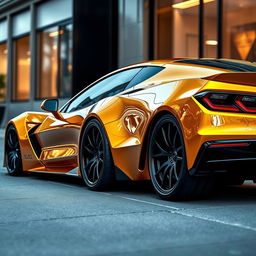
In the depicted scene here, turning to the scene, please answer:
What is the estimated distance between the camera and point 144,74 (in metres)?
6.30

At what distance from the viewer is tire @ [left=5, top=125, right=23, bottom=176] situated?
823cm

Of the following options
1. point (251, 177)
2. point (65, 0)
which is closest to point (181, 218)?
point (251, 177)

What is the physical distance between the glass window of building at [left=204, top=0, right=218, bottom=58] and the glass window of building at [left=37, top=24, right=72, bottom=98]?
7753 mm

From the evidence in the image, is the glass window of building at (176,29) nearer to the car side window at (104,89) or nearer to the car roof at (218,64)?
the car side window at (104,89)

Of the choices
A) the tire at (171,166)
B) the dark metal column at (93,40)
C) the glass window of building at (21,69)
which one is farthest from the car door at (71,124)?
the glass window of building at (21,69)

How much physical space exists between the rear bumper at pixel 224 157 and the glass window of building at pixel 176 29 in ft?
40.0

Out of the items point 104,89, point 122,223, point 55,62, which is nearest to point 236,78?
point 122,223

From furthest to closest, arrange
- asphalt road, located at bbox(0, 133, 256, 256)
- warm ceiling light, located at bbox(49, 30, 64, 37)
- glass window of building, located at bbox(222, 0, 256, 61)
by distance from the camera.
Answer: warm ceiling light, located at bbox(49, 30, 64, 37)
glass window of building, located at bbox(222, 0, 256, 61)
asphalt road, located at bbox(0, 133, 256, 256)

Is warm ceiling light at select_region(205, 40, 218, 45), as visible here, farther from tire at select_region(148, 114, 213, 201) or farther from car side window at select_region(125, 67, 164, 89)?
tire at select_region(148, 114, 213, 201)

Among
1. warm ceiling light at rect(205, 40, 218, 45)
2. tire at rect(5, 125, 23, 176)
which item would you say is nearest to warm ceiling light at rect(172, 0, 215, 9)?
warm ceiling light at rect(205, 40, 218, 45)

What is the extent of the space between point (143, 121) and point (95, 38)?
50.9 feet

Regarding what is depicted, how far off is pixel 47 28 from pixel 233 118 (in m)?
21.2

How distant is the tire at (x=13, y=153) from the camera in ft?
27.0

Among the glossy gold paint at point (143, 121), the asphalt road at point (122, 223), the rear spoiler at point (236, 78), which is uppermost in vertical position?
the rear spoiler at point (236, 78)
